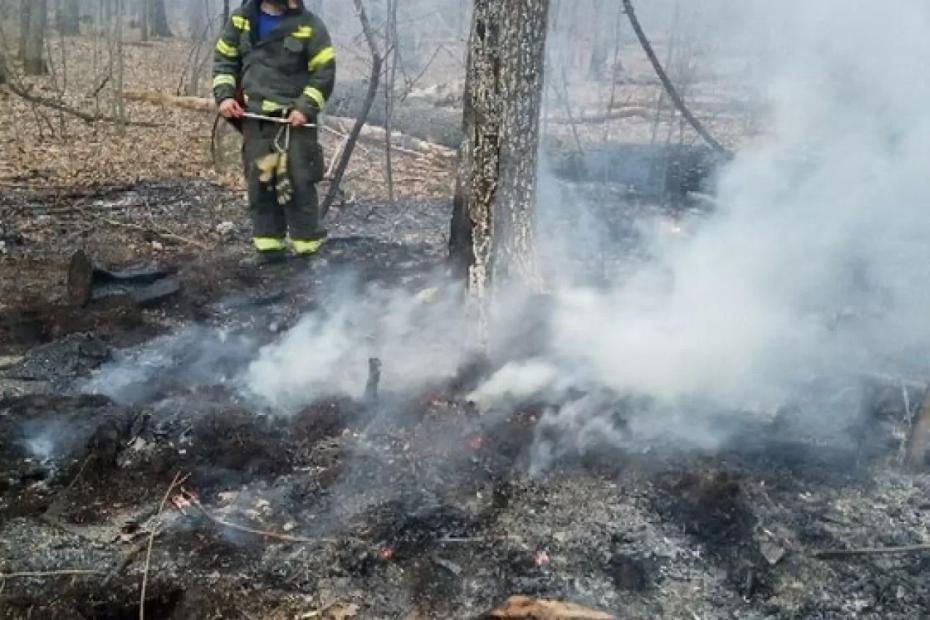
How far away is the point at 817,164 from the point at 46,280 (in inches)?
269

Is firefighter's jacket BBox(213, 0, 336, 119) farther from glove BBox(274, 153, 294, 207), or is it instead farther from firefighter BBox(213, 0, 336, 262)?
glove BBox(274, 153, 294, 207)

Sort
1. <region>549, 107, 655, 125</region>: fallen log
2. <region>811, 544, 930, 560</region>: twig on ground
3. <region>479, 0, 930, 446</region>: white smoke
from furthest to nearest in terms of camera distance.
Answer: <region>549, 107, 655, 125</region>: fallen log < <region>479, 0, 930, 446</region>: white smoke < <region>811, 544, 930, 560</region>: twig on ground

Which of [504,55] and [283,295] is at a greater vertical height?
[504,55]

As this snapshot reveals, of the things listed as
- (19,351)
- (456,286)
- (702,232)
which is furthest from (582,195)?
(19,351)

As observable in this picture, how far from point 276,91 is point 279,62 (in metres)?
0.24

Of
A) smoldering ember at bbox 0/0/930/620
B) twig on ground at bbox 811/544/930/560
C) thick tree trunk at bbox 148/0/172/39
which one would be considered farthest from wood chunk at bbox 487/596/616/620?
thick tree trunk at bbox 148/0/172/39

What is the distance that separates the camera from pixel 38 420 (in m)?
4.65

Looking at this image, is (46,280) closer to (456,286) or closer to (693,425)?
(456,286)

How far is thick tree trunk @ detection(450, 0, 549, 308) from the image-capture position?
463 cm

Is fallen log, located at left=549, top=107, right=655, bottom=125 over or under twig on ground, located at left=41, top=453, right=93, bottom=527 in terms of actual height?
over

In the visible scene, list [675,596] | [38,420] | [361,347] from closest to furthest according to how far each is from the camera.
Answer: [675,596], [38,420], [361,347]

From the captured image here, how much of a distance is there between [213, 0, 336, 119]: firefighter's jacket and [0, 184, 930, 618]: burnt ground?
256 centimetres

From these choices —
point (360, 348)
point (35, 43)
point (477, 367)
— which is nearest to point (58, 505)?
point (360, 348)

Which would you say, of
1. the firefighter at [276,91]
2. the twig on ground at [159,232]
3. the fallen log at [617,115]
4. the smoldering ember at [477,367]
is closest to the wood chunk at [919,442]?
the smoldering ember at [477,367]
